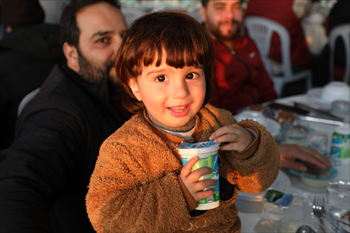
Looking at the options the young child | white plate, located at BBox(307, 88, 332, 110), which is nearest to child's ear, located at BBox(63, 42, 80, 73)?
the young child

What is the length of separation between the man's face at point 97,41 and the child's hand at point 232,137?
4.20 ft

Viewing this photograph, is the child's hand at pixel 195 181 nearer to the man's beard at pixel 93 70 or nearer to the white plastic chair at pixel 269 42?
the man's beard at pixel 93 70

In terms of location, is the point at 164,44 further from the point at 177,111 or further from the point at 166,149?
the point at 166,149

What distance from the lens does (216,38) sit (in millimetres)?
3496

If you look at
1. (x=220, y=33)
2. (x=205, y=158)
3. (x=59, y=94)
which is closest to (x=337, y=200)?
(x=205, y=158)

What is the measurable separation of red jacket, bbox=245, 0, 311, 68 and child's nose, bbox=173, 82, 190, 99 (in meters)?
3.95

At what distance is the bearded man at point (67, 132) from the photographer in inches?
53.3

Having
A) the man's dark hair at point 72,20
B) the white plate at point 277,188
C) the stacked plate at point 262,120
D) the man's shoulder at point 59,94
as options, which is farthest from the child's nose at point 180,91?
the man's dark hair at point 72,20

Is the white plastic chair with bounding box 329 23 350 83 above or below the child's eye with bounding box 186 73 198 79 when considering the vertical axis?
below

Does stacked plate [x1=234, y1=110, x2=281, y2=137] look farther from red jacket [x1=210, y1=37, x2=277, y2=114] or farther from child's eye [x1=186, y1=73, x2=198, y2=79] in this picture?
red jacket [x1=210, y1=37, x2=277, y2=114]

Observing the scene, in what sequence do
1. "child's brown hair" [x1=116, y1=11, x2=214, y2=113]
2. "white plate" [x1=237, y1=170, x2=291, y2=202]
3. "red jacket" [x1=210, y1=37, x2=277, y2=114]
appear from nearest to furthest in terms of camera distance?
"child's brown hair" [x1=116, y1=11, x2=214, y2=113] → "white plate" [x1=237, y1=170, x2=291, y2=202] → "red jacket" [x1=210, y1=37, x2=277, y2=114]

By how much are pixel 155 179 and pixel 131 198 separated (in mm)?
133

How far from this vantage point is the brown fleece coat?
3.57 feet

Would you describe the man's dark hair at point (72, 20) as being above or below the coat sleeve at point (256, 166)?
above
